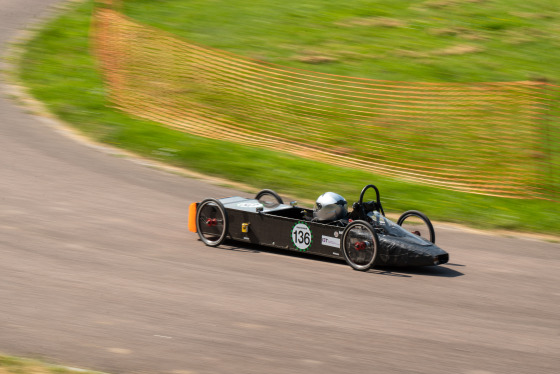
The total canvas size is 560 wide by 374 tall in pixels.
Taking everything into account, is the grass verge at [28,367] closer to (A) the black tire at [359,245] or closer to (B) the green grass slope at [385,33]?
(A) the black tire at [359,245]

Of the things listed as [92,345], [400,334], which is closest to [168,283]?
[92,345]

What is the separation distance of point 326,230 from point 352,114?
8.59 meters

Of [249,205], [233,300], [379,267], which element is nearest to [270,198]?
[249,205]

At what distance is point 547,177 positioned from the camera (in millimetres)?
14688

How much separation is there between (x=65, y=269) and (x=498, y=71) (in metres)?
15.9

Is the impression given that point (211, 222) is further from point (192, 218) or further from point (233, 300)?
point (233, 300)

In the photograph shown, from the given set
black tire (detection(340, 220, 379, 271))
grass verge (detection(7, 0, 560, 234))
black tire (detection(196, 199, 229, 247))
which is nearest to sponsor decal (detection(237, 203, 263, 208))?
black tire (detection(196, 199, 229, 247))

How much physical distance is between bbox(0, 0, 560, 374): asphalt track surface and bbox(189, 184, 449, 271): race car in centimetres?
21

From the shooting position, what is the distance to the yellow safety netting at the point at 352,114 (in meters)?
15.2

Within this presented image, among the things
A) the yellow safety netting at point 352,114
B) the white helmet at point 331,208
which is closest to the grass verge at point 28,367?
the white helmet at point 331,208

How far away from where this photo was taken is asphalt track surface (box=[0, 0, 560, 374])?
721cm

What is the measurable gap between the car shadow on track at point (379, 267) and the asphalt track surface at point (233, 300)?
0.04 m

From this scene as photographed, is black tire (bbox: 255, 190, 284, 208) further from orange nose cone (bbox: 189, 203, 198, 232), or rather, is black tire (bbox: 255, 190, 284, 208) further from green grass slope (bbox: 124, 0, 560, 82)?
green grass slope (bbox: 124, 0, 560, 82)

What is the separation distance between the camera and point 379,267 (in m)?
10.3
